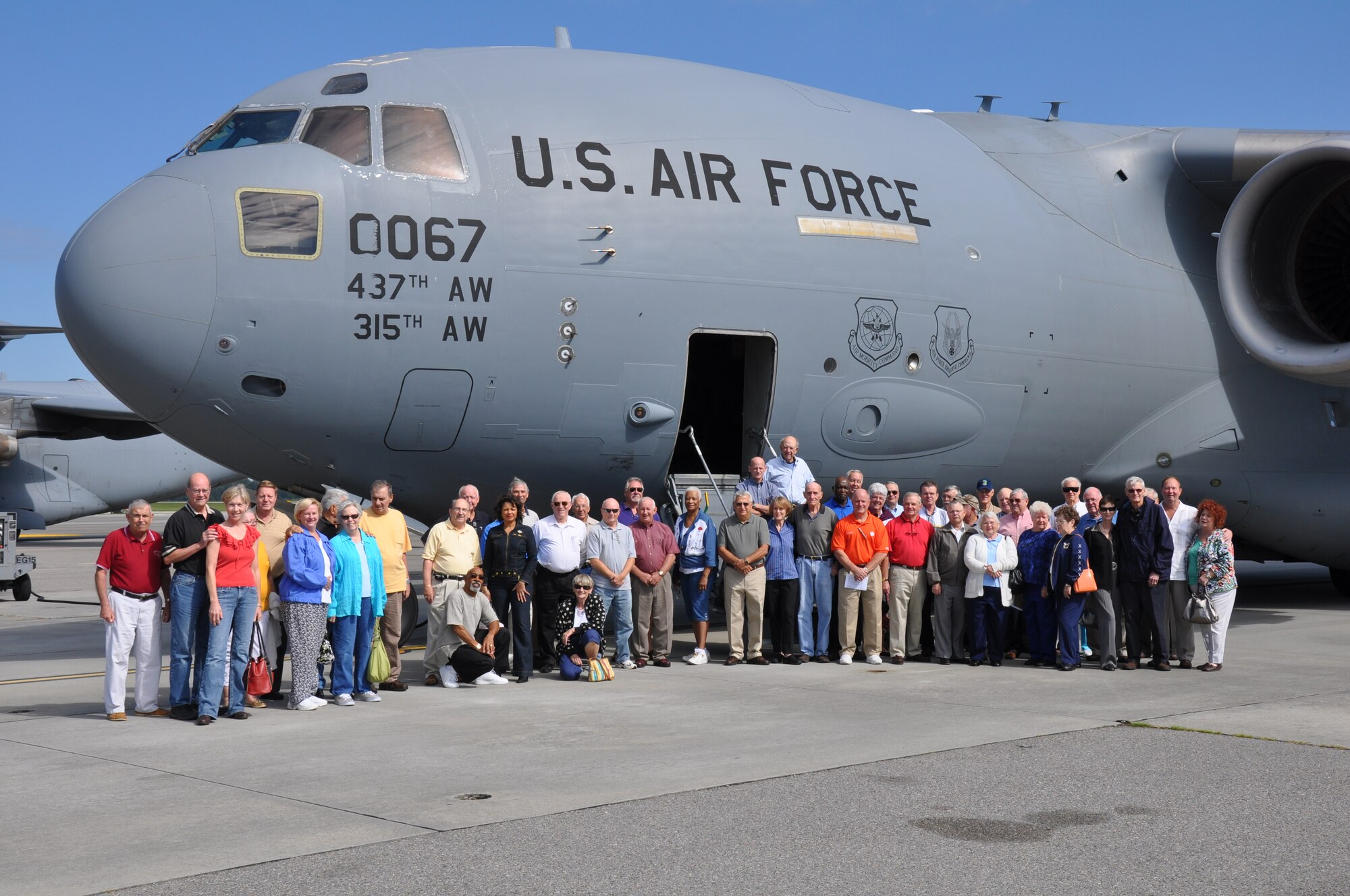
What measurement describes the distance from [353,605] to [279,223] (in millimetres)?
2928

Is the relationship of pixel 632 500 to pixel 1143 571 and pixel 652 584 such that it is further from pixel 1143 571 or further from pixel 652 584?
pixel 1143 571

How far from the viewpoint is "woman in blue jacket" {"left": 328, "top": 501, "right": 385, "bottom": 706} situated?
28.9ft

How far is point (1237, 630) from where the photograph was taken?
1312 cm

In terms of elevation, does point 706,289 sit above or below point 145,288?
above

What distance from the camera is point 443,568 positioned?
9750 millimetres

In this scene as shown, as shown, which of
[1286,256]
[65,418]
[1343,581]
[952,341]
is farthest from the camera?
[65,418]

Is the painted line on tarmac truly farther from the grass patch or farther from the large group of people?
the grass patch

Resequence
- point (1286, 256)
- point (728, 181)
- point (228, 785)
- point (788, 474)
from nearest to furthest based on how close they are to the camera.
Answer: point (228, 785), point (728, 181), point (788, 474), point (1286, 256)

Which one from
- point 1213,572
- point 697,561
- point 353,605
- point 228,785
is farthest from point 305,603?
point 1213,572

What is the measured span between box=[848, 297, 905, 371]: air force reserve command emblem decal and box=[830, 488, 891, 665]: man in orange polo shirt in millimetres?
1350

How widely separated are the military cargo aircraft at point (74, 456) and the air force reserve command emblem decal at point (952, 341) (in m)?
17.1

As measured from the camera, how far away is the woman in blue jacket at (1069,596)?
10375 millimetres

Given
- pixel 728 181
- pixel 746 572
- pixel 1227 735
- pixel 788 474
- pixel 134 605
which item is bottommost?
pixel 1227 735

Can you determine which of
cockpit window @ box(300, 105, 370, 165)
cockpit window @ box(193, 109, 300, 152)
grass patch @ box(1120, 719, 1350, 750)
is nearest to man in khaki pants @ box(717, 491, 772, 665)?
grass patch @ box(1120, 719, 1350, 750)
